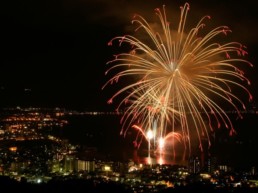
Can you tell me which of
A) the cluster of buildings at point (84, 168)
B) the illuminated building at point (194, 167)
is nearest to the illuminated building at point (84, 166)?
the cluster of buildings at point (84, 168)

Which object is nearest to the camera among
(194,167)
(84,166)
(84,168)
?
(84,168)

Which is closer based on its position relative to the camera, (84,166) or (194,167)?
(84,166)

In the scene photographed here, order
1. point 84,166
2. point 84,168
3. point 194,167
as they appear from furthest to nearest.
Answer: point 194,167 → point 84,166 → point 84,168

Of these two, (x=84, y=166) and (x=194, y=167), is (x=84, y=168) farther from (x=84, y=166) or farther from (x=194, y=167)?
(x=194, y=167)

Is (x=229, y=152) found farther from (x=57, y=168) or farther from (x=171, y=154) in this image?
(x=57, y=168)

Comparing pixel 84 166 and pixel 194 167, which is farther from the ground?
pixel 84 166

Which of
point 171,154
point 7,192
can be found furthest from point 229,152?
point 7,192

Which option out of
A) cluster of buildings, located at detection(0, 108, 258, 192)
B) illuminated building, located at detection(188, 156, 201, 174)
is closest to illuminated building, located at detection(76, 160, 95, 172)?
cluster of buildings, located at detection(0, 108, 258, 192)

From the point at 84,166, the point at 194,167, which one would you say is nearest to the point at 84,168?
the point at 84,166
